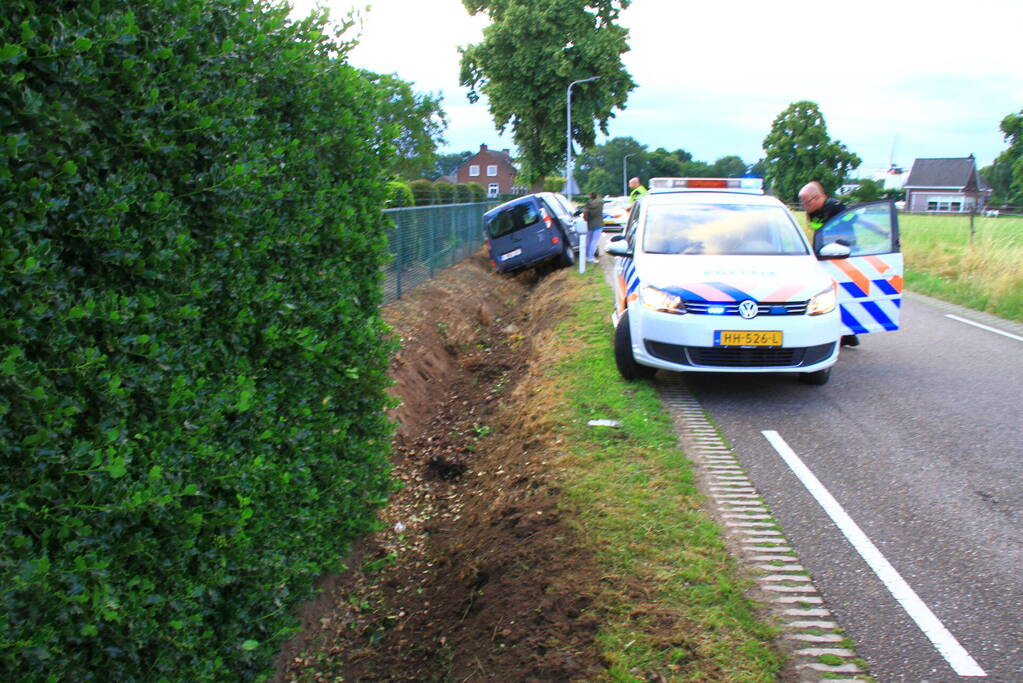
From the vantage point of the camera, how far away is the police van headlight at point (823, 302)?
307 inches

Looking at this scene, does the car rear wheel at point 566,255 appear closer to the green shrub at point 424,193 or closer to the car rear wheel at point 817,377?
the green shrub at point 424,193

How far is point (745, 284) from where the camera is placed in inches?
308

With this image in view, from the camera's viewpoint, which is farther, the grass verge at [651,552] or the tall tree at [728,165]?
the tall tree at [728,165]

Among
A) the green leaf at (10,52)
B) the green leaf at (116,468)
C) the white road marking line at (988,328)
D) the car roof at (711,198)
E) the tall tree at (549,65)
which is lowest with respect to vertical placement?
the white road marking line at (988,328)

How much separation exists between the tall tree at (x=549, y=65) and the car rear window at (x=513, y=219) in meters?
27.2

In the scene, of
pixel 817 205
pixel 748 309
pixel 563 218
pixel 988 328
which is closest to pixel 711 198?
pixel 817 205

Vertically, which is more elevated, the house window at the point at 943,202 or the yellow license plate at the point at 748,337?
the yellow license plate at the point at 748,337

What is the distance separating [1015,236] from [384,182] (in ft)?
57.6

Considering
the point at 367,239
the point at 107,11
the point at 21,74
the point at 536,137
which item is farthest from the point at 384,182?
the point at 536,137

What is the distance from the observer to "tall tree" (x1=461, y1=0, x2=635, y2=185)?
148ft

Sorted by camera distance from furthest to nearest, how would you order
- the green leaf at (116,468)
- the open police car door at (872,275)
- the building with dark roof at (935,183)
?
the building with dark roof at (935,183)
the open police car door at (872,275)
the green leaf at (116,468)

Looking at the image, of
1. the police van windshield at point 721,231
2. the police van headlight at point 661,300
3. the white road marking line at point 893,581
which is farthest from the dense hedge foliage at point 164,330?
the police van windshield at point 721,231

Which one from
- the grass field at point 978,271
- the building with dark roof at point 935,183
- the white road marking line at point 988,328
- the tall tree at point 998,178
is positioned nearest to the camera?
the white road marking line at point 988,328

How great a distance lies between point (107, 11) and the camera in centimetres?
258
